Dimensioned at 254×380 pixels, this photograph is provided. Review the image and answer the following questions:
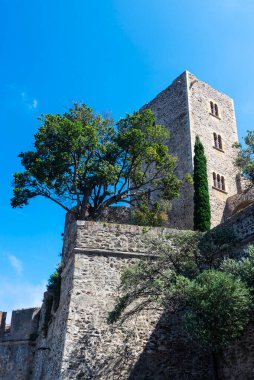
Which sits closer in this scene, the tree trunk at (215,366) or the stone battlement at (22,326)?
the tree trunk at (215,366)

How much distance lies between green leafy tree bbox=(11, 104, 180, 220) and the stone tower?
147 inches

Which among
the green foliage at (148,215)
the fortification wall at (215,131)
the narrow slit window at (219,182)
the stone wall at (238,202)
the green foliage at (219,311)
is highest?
the fortification wall at (215,131)

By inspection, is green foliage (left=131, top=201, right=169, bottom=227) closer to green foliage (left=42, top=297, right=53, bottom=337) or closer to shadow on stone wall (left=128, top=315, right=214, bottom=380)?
green foliage (left=42, top=297, right=53, bottom=337)

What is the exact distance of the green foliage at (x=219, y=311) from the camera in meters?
10.0

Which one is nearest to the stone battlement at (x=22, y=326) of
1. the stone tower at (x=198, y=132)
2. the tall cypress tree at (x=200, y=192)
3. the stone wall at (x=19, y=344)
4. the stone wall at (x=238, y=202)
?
the stone wall at (x=19, y=344)

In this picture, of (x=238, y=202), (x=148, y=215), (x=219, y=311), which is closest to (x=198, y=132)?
(x=238, y=202)

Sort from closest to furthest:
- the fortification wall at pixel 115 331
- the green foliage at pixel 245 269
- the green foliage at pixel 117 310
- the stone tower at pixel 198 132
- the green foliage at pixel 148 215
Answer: the green foliage at pixel 245 269 → the green foliage at pixel 117 310 → the fortification wall at pixel 115 331 → the green foliage at pixel 148 215 → the stone tower at pixel 198 132

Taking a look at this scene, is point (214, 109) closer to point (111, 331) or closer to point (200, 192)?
point (200, 192)

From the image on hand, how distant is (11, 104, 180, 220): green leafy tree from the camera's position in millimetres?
19328

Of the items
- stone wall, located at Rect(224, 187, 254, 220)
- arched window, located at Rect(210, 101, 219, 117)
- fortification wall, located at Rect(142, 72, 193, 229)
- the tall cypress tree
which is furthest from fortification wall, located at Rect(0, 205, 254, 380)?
arched window, located at Rect(210, 101, 219, 117)

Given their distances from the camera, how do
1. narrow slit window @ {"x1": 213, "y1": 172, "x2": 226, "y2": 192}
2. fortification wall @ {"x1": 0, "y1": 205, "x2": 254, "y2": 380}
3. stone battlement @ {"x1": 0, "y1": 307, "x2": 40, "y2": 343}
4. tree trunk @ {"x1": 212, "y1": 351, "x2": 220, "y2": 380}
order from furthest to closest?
narrow slit window @ {"x1": 213, "y1": 172, "x2": 226, "y2": 192} < stone battlement @ {"x1": 0, "y1": 307, "x2": 40, "y2": 343} < fortification wall @ {"x1": 0, "y1": 205, "x2": 254, "y2": 380} < tree trunk @ {"x1": 212, "y1": 351, "x2": 220, "y2": 380}

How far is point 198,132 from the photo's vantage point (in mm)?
26766

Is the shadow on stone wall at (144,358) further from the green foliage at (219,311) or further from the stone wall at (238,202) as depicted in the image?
the stone wall at (238,202)

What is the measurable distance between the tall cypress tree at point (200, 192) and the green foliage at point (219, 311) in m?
10.9
